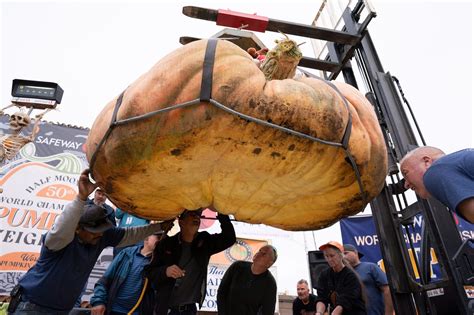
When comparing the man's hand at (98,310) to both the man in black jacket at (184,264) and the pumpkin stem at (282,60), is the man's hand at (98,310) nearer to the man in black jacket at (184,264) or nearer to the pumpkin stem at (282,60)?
the man in black jacket at (184,264)

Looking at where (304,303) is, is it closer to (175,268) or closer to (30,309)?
(175,268)

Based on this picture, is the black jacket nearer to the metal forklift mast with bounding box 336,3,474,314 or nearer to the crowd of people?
the crowd of people

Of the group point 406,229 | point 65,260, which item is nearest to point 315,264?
point 406,229

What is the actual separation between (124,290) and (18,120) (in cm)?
207

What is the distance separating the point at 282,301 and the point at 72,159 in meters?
5.70

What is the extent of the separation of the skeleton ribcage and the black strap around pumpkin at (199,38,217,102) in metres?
3.03

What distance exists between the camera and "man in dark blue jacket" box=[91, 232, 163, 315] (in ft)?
7.30

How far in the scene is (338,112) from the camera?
101cm

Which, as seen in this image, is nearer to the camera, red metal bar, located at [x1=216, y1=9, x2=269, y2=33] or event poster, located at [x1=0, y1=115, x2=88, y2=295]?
red metal bar, located at [x1=216, y1=9, x2=269, y2=33]

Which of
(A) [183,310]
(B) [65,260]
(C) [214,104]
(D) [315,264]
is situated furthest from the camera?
(D) [315,264]

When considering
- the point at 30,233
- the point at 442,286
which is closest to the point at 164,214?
the point at 442,286

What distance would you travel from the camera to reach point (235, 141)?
99 centimetres

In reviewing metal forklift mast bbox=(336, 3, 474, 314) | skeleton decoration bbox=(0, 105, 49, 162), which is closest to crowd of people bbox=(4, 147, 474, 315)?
metal forklift mast bbox=(336, 3, 474, 314)

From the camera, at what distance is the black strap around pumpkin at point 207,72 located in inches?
36.0
